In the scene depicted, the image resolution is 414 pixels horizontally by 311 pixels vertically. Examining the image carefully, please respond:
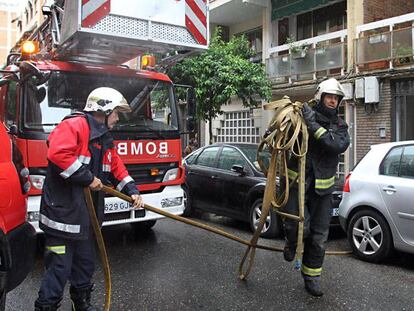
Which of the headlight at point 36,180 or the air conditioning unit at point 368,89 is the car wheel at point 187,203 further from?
the air conditioning unit at point 368,89

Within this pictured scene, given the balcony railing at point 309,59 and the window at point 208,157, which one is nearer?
the window at point 208,157

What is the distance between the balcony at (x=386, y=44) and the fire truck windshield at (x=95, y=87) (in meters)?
6.56

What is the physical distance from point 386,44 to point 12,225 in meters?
9.86

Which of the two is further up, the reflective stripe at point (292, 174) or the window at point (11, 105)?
the window at point (11, 105)

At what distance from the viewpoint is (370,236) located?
515 cm

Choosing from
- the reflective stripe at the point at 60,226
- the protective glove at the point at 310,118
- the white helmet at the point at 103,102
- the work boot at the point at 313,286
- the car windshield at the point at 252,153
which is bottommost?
the work boot at the point at 313,286

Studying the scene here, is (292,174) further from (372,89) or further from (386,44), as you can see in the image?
(386,44)

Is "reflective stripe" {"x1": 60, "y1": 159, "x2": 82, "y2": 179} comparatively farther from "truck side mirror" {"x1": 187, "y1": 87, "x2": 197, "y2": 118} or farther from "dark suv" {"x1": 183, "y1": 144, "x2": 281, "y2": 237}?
"dark suv" {"x1": 183, "y1": 144, "x2": 281, "y2": 237}

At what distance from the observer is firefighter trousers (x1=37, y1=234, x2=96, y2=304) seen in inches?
124

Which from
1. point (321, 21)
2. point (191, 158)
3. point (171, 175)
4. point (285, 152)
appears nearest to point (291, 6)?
point (321, 21)

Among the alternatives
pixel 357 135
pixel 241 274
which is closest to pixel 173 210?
pixel 241 274

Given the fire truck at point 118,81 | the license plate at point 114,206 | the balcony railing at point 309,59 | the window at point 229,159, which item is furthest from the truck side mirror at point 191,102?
the balcony railing at point 309,59

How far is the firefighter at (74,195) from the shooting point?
318cm

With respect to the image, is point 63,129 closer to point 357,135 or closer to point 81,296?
point 81,296
